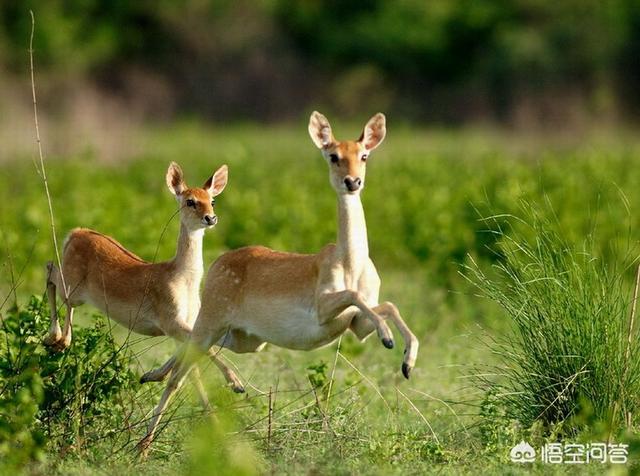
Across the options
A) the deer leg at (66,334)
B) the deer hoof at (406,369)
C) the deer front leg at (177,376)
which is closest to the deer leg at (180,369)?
the deer front leg at (177,376)

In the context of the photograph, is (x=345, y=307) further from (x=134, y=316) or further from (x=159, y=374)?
(x=134, y=316)

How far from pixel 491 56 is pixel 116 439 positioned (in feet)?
139

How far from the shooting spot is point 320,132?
7.92 meters

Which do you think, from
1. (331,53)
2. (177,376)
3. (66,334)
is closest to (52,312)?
(66,334)

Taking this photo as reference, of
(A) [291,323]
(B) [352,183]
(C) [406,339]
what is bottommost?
(C) [406,339]

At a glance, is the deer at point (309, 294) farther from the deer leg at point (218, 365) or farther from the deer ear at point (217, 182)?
the deer ear at point (217, 182)

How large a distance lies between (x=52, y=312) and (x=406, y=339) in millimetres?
2618

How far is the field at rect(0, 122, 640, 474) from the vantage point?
7891 mm

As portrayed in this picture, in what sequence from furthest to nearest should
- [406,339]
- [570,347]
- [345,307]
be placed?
[570,347] < [345,307] < [406,339]

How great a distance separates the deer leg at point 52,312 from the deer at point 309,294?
2.61ft

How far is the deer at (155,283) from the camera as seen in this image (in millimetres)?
8406

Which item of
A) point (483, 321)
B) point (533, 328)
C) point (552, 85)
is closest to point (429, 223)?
point (483, 321)

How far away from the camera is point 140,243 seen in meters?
14.9

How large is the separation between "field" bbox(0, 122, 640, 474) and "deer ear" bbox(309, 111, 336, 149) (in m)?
1.09
